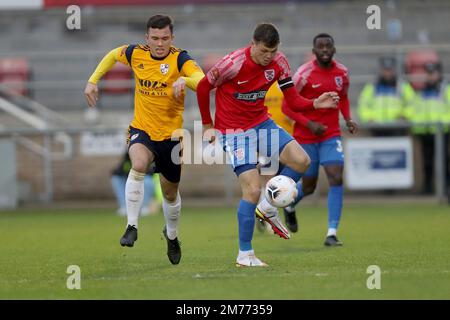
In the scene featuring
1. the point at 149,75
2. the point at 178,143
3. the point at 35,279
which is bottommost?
Result: the point at 35,279

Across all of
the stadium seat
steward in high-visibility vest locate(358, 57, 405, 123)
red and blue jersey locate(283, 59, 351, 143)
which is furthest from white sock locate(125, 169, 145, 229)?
the stadium seat

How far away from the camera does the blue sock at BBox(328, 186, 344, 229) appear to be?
459 inches

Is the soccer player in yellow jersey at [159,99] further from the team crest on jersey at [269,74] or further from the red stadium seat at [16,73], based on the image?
the red stadium seat at [16,73]

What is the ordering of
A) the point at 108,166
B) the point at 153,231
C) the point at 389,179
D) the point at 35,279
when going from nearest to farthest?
the point at 35,279 → the point at 153,231 → the point at 389,179 → the point at 108,166

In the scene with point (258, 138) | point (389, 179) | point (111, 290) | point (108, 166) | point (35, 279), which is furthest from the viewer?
point (108, 166)

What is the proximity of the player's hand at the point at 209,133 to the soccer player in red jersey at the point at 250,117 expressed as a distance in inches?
0.5

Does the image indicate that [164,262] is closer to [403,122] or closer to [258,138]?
[258,138]

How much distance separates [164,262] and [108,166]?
39.2 feet

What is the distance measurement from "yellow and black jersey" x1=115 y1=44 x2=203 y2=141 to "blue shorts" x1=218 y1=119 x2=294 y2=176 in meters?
0.57

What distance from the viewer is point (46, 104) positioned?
2300 centimetres

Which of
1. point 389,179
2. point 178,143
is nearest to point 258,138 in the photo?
point 178,143

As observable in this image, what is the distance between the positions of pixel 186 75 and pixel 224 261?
187 centimetres

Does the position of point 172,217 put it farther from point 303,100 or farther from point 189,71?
point 303,100

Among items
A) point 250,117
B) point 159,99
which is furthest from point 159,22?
point 250,117
